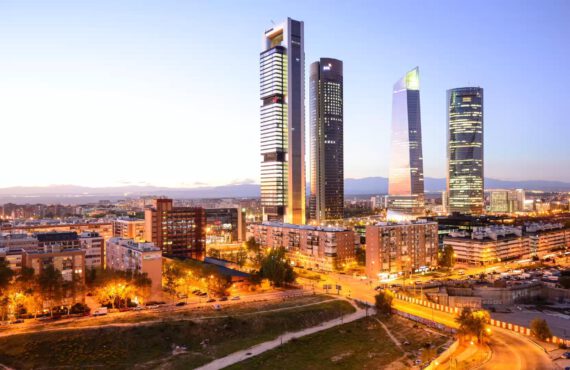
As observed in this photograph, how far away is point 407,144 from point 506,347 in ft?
490

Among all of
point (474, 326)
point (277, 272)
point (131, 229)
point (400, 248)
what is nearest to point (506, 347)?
point (474, 326)

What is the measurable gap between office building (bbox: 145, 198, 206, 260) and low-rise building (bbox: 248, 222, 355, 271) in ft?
59.0

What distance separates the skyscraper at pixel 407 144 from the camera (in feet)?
620

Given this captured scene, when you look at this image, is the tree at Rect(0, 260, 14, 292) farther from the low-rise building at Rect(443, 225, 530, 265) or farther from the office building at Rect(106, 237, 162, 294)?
the low-rise building at Rect(443, 225, 530, 265)

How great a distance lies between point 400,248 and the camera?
86500mm

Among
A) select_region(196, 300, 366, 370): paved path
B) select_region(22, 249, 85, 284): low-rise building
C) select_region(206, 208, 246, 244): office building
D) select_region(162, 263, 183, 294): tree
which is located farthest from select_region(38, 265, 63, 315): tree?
select_region(206, 208, 246, 244): office building

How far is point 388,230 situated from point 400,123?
375 feet

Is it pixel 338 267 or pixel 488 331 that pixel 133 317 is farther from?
pixel 338 267

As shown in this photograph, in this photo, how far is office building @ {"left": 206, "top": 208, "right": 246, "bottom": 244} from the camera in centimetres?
13538

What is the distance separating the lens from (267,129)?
14638 cm

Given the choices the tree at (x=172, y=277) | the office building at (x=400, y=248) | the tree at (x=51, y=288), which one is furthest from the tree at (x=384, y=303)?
the tree at (x=51, y=288)

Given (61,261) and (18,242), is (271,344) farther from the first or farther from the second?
(18,242)

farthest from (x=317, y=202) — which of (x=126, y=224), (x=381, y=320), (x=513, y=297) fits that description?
(x=381, y=320)

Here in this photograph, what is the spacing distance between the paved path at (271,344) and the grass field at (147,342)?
90cm
